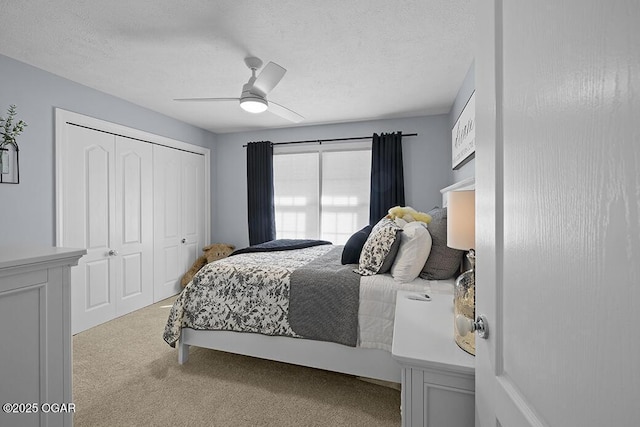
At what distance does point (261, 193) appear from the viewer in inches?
192

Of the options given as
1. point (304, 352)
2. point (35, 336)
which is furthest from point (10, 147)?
point (304, 352)

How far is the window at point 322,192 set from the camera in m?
4.58

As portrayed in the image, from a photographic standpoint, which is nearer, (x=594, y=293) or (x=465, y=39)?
(x=594, y=293)

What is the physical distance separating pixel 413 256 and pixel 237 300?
1339 millimetres

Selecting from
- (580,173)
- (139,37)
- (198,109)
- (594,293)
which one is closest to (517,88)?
(580,173)

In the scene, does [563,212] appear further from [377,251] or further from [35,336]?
[377,251]

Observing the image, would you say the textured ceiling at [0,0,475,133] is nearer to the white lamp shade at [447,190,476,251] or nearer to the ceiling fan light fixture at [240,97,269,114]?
the ceiling fan light fixture at [240,97,269,114]

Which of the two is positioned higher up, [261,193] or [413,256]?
[261,193]

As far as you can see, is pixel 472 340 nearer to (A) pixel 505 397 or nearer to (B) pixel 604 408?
(A) pixel 505 397

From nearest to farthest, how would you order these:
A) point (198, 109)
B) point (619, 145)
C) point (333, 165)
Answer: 1. point (619, 145)
2. point (198, 109)
3. point (333, 165)

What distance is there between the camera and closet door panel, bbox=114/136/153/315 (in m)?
3.65

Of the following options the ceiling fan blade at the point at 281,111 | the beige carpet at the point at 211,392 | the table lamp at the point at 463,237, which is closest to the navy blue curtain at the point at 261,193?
the ceiling fan blade at the point at 281,111

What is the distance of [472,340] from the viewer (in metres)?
1.16

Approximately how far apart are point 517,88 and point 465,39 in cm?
207
